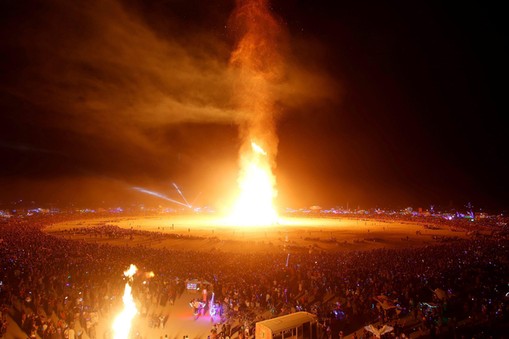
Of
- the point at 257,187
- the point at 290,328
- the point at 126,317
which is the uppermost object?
the point at 257,187

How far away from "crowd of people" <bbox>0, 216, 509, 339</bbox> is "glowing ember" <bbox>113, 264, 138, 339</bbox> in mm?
394

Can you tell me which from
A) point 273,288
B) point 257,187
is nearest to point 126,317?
point 273,288

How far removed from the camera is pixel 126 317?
1554 centimetres

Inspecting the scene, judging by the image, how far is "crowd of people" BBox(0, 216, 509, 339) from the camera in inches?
572

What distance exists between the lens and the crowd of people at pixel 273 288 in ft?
47.7

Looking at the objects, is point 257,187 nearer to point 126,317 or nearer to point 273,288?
point 273,288

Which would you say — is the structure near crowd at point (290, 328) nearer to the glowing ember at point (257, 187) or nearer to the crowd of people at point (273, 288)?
the crowd of people at point (273, 288)

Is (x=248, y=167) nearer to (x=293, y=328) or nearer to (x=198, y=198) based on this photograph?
(x=293, y=328)

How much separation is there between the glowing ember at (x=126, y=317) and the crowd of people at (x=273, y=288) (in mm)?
394

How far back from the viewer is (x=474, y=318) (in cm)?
1459

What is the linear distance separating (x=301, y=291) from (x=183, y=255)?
414 inches

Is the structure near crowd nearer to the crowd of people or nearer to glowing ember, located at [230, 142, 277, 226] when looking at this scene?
the crowd of people

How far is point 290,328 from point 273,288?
5.95 metres

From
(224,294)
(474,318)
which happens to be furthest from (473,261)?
(224,294)
